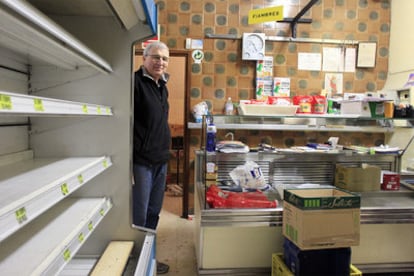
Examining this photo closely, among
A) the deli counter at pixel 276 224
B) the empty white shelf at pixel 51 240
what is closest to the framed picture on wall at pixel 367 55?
the deli counter at pixel 276 224

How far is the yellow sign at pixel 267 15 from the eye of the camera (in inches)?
118

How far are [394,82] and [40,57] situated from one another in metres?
4.04

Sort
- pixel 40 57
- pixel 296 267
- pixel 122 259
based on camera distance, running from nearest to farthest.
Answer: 1. pixel 40 57
2. pixel 122 259
3. pixel 296 267

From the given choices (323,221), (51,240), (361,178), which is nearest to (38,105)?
(51,240)

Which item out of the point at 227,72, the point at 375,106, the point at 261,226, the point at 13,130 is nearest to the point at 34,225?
the point at 13,130

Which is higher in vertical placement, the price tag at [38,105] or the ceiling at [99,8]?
the ceiling at [99,8]

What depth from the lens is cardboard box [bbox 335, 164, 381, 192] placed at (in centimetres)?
255

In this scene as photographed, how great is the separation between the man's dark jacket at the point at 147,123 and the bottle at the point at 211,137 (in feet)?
1.24

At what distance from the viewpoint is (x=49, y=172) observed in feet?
4.34

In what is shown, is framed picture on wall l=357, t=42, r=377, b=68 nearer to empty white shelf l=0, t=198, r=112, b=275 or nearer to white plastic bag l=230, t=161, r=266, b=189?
white plastic bag l=230, t=161, r=266, b=189

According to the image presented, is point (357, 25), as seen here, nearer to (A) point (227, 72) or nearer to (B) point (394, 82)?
(B) point (394, 82)

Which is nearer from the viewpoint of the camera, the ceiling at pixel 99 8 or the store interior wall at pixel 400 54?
the ceiling at pixel 99 8

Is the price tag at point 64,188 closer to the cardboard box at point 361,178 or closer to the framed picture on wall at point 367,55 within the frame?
the cardboard box at point 361,178

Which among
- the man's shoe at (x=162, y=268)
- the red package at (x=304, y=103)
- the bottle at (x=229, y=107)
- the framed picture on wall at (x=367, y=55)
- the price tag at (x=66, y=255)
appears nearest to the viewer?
the price tag at (x=66, y=255)
